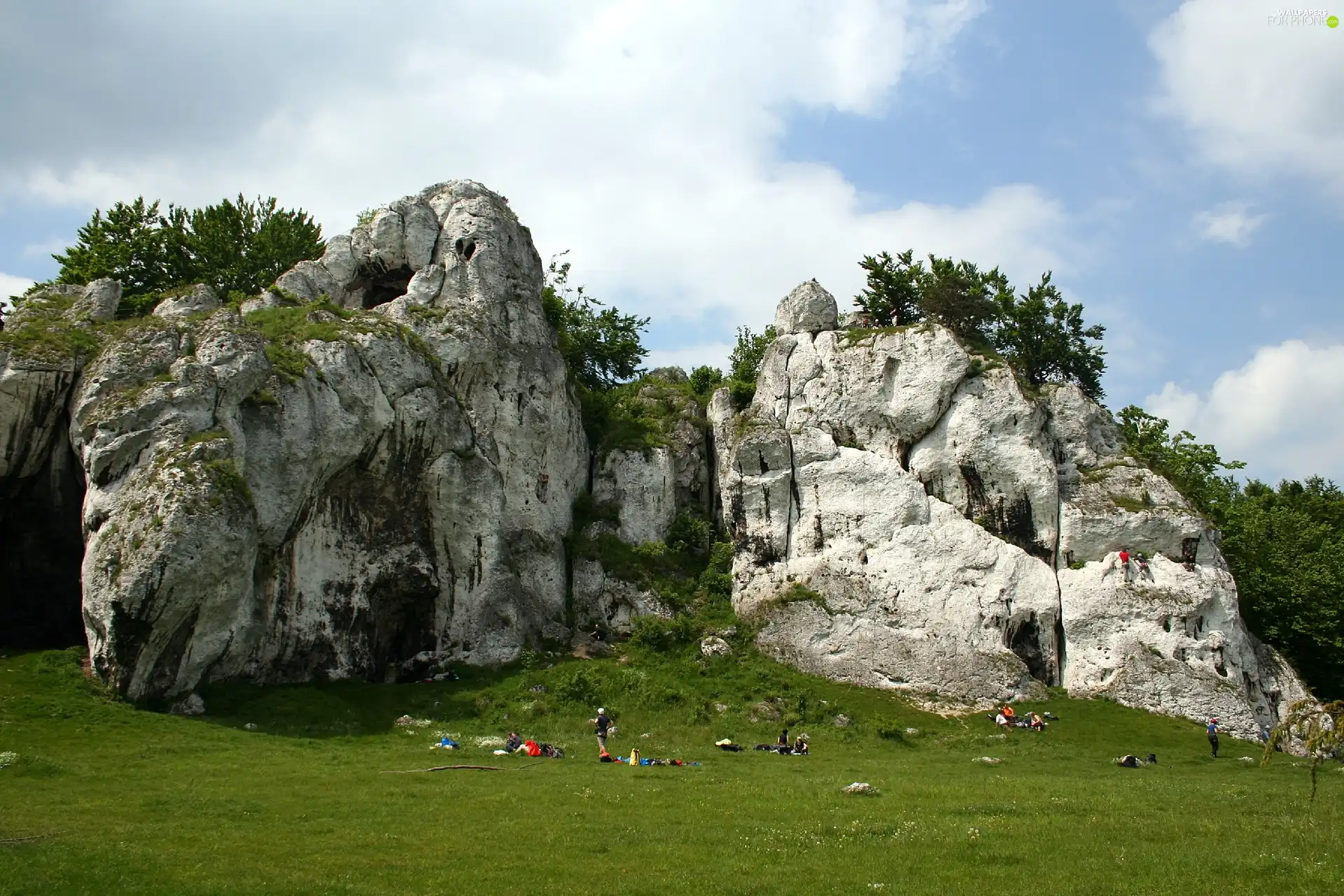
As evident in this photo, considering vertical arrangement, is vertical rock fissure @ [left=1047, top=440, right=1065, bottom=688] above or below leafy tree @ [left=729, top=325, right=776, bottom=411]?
below

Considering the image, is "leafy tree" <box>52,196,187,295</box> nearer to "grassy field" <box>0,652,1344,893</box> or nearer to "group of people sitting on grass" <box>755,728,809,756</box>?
"grassy field" <box>0,652,1344,893</box>

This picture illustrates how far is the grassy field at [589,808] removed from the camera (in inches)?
588

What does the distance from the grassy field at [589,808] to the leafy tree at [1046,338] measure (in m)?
30.1

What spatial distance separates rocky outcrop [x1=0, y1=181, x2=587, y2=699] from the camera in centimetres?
3281

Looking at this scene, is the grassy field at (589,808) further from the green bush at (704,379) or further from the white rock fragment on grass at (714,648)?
the green bush at (704,379)

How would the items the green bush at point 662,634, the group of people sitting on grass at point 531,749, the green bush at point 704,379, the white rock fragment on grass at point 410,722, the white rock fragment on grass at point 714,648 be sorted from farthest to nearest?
the green bush at point 704,379 < the green bush at point 662,634 < the white rock fragment on grass at point 714,648 < the white rock fragment on grass at point 410,722 < the group of people sitting on grass at point 531,749

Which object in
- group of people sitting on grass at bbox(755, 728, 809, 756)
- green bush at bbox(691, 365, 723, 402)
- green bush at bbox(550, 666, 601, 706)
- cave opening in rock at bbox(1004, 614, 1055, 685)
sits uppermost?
green bush at bbox(691, 365, 723, 402)

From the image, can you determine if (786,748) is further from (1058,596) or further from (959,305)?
(959,305)

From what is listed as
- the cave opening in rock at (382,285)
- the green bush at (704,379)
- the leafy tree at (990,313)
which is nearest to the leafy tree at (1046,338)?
the leafy tree at (990,313)

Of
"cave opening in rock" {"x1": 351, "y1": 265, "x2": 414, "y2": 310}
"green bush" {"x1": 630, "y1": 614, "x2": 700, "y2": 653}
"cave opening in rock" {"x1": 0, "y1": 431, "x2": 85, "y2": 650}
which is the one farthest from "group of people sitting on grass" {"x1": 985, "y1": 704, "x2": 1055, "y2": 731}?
"cave opening in rock" {"x1": 351, "y1": 265, "x2": 414, "y2": 310}

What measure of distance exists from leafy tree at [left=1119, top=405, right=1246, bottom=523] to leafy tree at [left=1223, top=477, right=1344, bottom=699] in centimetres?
275

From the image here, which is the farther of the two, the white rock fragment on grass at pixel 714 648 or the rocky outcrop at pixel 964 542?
the white rock fragment on grass at pixel 714 648

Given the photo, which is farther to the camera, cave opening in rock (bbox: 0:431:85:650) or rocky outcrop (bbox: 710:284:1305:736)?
rocky outcrop (bbox: 710:284:1305:736)

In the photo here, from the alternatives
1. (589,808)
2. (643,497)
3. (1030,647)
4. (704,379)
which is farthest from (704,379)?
(589,808)
